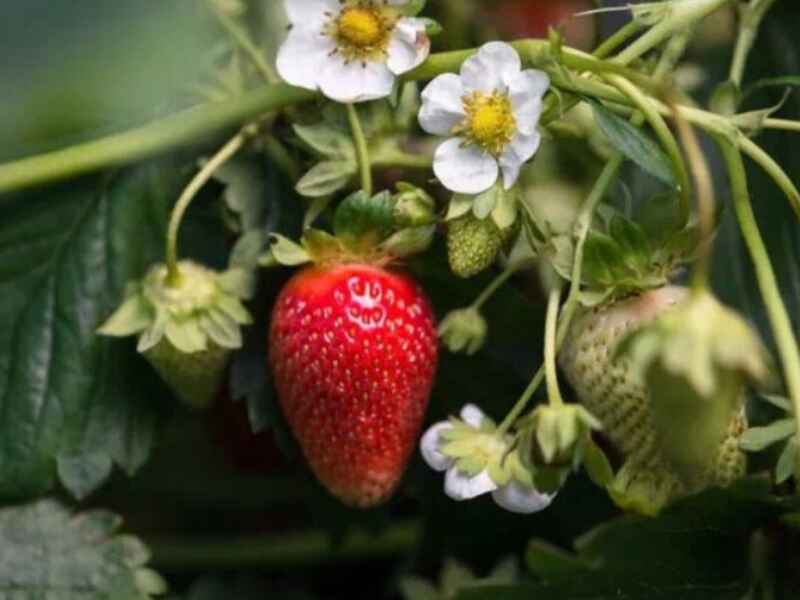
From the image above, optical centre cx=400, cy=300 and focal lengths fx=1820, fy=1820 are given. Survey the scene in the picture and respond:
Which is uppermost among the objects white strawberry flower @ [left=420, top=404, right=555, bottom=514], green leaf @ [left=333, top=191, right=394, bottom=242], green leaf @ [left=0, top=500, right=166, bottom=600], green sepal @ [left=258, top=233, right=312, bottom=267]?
green leaf @ [left=333, top=191, right=394, bottom=242]

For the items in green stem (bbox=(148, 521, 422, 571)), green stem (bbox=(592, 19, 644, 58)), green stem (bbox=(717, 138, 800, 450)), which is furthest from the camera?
green stem (bbox=(148, 521, 422, 571))

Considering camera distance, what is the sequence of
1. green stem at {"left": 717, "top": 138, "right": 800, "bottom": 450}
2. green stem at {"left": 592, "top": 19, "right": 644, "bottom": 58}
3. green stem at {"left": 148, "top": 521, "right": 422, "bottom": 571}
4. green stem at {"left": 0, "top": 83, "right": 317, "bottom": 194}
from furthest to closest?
green stem at {"left": 148, "top": 521, "right": 422, "bottom": 571}, green stem at {"left": 0, "top": 83, "right": 317, "bottom": 194}, green stem at {"left": 592, "top": 19, "right": 644, "bottom": 58}, green stem at {"left": 717, "top": 138, "right": 800, "bottom": 450}

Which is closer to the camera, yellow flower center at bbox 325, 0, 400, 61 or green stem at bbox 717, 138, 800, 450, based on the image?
green stem at bbox 717, 138, 800, 450

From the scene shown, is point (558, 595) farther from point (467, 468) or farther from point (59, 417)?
point (59, 417)

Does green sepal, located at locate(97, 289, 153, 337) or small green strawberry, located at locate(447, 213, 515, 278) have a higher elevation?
small green strawberry, located at locate(447, 213, 515, 278)

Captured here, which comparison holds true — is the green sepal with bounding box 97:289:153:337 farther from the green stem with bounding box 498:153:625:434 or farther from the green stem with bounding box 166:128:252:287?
the green stem with bounding box 498:153:625:434

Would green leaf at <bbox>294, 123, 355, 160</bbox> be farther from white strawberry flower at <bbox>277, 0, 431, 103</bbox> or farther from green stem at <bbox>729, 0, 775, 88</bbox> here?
green stem at <bbox>729, 0, 775, 88</bbox>

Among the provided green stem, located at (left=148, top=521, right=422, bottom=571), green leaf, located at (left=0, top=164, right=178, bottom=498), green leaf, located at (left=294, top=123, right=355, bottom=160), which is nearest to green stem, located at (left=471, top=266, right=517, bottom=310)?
green leaf, located at (left=294, top=123, right=355, bottom=160)

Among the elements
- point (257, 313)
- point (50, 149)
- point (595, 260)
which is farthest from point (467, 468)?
point (50, 149)

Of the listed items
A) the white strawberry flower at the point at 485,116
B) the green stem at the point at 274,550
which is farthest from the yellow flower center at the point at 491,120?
the green stem at the point at 274,550
